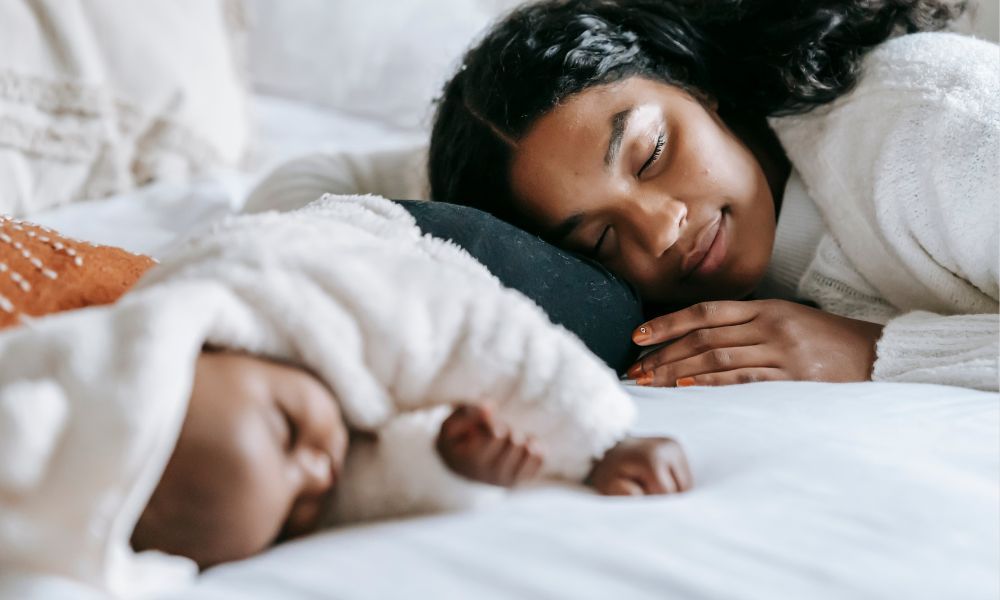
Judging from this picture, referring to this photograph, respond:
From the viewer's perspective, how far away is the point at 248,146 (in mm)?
1531

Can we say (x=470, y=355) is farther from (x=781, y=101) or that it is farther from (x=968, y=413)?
(x=781, y=101)

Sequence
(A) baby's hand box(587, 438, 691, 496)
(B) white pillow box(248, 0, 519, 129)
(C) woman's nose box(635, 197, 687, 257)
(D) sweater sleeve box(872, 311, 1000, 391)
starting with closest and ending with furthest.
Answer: (A) baby's hand box(587, 438, 691, 496) → (D) sweater sleeve box(872, 311, 1000, 391) → (C) woman's nose box(635, 197, 687, 257) → (B) white pillow box(248, 0, 519, 129)

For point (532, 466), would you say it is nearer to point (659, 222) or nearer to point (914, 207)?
point (659, 222)

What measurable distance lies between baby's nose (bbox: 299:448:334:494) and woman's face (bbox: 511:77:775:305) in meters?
0.45

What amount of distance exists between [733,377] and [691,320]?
7 cm

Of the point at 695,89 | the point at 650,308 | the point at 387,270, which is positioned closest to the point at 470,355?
the point at 387,270

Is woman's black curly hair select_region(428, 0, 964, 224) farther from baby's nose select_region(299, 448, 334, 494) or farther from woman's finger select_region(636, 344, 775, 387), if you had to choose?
baby's nose select_region(299, 448, 334, 494)

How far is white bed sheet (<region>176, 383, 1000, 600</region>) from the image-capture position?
43 centimetres

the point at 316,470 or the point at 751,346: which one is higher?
the point at 316,470

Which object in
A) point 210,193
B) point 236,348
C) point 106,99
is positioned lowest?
point 210,193

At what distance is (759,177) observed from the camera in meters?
0.96

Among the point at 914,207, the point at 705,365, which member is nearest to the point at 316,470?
the point at 705,365

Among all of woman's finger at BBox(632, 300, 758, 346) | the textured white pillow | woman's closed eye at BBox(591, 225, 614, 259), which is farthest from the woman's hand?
the textured white pillow

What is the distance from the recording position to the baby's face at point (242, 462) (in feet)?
1.43
